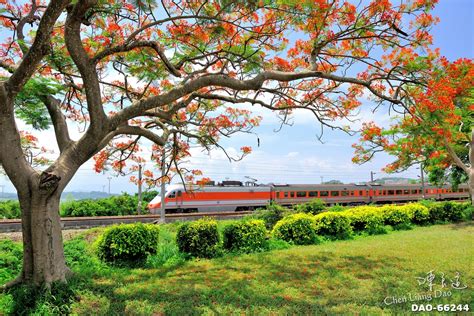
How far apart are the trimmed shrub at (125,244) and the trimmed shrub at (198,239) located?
0.74 meters

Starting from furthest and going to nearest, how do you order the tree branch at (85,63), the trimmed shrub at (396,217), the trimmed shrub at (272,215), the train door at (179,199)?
the train door at (179,199) < the trimmed shrub at (396,217) < the trimmed shrub at (272,215) < the tree branch at (85,63)

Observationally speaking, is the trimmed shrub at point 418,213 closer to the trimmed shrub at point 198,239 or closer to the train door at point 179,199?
the trimmed shrub at point 198,239

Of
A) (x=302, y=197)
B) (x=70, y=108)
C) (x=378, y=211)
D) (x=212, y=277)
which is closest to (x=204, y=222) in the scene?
(x=212, y=277)

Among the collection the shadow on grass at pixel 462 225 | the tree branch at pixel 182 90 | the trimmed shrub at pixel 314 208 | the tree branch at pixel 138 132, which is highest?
the tree branch at pixel 182 90

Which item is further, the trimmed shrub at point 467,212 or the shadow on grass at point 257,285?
the trimmed shrub at point 467,212

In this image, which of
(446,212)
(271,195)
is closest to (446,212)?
(446,212)

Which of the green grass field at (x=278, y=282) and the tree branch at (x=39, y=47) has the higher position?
the tree branch at (x=39, y=47)

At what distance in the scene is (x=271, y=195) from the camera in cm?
2373

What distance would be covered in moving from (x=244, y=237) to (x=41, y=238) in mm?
4354

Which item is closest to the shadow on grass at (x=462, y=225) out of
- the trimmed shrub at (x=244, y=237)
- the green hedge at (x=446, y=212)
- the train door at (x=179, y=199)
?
the green hedge at (x=446, y=212)

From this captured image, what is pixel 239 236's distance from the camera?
297 inches

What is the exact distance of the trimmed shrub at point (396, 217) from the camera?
11.6 metres

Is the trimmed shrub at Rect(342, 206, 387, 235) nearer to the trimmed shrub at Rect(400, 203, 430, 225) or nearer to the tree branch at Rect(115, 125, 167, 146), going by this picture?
the trimmed shrub at Rect(400, 203, 430, 225)

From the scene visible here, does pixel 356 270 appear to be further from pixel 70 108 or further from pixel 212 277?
pixel 70 108
